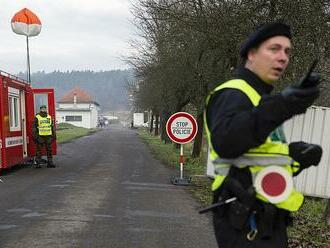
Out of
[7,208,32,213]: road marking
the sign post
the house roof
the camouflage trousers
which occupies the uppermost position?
the house roof

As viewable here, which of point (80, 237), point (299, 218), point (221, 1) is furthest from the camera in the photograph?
point (221, 1)

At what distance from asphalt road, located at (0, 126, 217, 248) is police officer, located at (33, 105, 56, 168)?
2020mm

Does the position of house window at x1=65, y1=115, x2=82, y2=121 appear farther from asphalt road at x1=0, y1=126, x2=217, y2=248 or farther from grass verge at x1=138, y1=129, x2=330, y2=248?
grass verge at x1=138, y1=129, x2=330, y2=248

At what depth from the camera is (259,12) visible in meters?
10.4

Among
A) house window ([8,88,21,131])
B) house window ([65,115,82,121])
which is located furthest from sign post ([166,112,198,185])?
house window ([65,115,82,121])

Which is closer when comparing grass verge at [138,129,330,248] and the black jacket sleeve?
the black jacket sleeve

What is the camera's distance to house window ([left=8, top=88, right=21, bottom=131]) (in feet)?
47.5

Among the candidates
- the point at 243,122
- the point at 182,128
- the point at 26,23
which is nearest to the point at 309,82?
the point at 243,122

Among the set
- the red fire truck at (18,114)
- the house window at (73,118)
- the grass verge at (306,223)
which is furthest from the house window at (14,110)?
the house window at (73,118)

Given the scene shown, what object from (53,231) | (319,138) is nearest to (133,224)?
(53,231)

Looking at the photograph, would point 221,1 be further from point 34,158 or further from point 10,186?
point 34,158

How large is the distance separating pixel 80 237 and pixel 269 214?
14.7ft

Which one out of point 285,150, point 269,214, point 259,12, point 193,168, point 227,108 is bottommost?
point 193,168

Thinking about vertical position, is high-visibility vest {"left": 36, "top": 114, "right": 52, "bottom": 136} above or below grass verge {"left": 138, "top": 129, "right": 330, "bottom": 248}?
above
